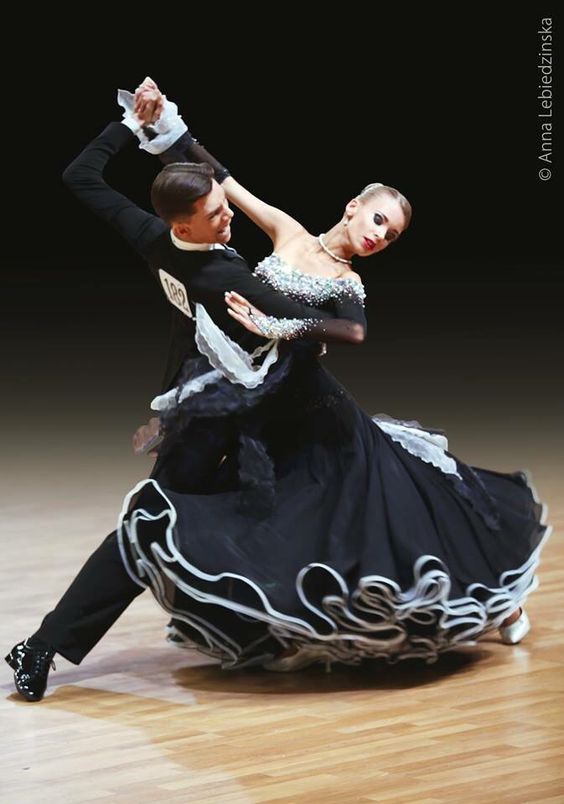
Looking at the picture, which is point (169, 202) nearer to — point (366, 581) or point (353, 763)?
point (366, 581)

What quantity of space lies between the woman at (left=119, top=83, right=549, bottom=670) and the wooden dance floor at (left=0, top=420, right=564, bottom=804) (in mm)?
89

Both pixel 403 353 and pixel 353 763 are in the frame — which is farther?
pixel 403 353

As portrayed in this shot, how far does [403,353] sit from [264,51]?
8.47ft

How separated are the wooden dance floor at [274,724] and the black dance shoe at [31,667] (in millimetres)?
28

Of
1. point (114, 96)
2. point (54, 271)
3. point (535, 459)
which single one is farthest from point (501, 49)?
point (535, 459)

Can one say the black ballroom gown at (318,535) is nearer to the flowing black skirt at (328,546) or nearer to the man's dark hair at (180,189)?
the flowing black skirt at (328,546)

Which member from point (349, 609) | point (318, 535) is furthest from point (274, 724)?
point (318, 535)

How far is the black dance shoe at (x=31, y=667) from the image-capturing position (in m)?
3.40

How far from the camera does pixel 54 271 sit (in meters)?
11.2

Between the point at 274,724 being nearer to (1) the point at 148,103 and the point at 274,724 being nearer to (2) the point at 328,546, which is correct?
(2) the point at 328,546

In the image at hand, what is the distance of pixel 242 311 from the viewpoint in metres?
3.39

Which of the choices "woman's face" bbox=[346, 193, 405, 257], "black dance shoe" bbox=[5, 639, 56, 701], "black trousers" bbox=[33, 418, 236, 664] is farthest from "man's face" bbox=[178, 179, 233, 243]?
"black dance shoe" bbox=[5, 639, 56, 701]

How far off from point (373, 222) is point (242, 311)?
1.25 feet

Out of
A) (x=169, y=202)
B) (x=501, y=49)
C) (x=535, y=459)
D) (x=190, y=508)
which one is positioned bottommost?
(x=535, y=459)
